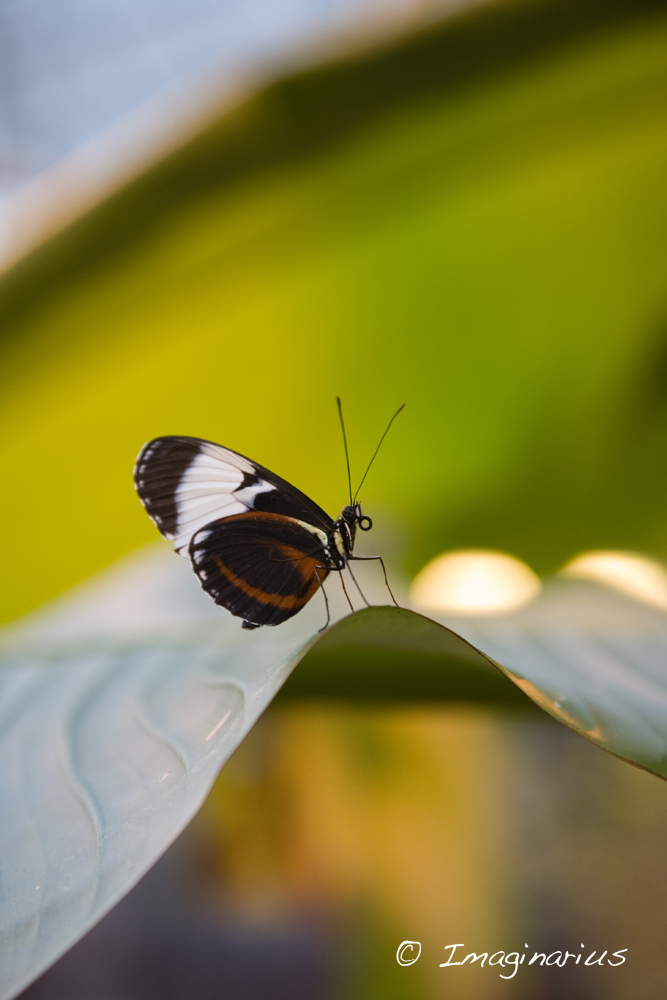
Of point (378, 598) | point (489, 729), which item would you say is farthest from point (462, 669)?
point (489, 729)

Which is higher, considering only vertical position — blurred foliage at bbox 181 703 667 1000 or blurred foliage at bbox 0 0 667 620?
blurred foliage at bbox 0 0 667 620

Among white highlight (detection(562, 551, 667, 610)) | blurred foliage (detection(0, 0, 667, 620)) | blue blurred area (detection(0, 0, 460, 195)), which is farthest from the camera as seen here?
blue blurred area (detection(0, 0, 460, 195))

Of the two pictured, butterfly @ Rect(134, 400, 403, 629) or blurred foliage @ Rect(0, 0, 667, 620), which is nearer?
butterfly @ Rect(134, 400, 403, 629)

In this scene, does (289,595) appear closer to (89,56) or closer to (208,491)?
(208,491)

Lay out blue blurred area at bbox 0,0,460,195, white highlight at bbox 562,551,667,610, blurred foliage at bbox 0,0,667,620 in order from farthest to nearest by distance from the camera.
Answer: blue blurred area at bbox 0,0,460,195 < blurred foliage at bbox 0,0,667,620 < white highlight at bbox 562,551,667,610

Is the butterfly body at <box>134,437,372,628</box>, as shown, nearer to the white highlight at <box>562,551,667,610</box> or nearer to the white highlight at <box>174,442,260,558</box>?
the white highlight at <box>174,442,260,558</box>

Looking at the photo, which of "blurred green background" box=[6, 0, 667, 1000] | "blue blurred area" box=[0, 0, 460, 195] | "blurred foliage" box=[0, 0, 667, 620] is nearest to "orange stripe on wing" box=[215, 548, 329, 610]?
"blurred green background" box=[6, 0, 667, 1000]

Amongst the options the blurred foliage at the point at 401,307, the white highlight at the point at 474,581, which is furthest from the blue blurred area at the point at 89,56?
Answer: the white highlight at the point at 474,581

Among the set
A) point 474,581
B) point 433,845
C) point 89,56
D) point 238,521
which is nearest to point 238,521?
point 238,521
